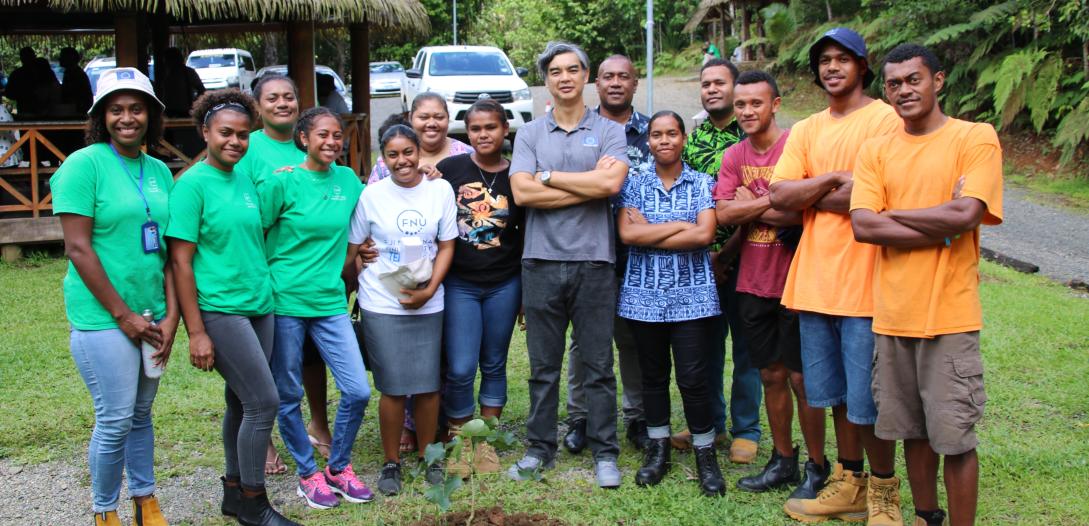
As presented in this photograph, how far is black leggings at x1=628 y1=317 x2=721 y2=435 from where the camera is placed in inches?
189

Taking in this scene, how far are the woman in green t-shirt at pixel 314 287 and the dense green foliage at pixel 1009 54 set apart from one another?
509 inches

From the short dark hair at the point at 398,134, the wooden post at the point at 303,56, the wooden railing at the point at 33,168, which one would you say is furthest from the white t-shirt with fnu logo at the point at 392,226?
the wooden post at the point at 303,56

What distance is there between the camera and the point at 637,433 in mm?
5523

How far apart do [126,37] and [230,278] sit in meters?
8.21

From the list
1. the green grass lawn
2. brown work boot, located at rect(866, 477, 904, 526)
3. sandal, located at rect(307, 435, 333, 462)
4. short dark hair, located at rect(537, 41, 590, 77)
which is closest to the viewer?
brown work boot, located at rect(866, 477, 904, 526)

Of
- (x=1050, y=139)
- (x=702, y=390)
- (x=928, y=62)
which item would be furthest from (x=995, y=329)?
(x=1050, y=139)

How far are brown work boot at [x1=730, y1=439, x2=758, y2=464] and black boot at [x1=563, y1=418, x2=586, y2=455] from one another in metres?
0.84

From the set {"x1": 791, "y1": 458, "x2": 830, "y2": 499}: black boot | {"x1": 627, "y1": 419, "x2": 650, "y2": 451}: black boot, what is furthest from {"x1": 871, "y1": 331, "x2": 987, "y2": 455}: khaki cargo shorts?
{"x1": 627, "y1": 419, "x2": 650, "y2": 451}: black boot

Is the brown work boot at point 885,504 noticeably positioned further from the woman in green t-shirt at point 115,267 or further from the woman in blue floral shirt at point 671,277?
the woman in green t-shirt at point 115,267

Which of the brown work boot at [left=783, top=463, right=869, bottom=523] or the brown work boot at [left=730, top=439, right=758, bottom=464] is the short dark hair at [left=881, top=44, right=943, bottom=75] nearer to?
the brown work boot at [left=783, top=463, right=869, bottom=523]

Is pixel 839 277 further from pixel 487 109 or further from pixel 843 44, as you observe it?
pixel 487 109

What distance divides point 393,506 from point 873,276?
2.45m

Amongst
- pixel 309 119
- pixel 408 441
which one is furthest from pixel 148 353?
pixel 408 441

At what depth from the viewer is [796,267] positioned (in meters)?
4.37
